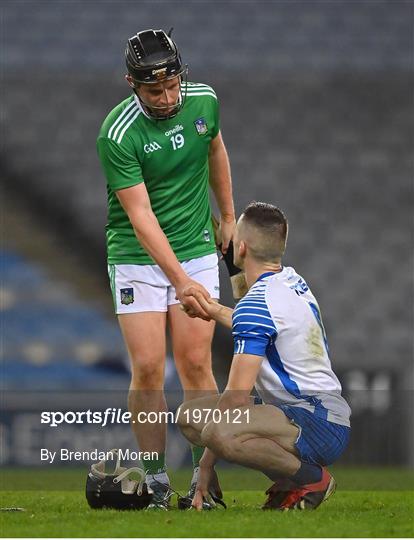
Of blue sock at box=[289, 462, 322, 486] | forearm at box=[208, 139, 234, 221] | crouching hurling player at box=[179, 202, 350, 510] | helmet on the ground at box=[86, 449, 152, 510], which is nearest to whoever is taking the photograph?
crouching hurling player at box=[179, 202, 350, 510]

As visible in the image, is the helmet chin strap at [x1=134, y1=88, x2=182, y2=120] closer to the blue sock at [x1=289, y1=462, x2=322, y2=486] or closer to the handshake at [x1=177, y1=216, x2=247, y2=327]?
the handshake at [x1=177, y1=216, x2=247, y2=327]

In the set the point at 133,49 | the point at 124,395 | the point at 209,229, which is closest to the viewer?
the point at 133,49

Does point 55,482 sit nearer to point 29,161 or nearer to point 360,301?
point 360,301

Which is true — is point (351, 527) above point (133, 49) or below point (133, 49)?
below

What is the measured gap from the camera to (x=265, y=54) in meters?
13.3

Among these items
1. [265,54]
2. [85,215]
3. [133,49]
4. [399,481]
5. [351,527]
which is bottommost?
[399,481]

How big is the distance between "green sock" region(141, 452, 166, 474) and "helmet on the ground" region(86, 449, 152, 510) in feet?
1.10

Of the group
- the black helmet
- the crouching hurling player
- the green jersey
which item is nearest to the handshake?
the crouching hurling player

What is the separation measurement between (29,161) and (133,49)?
8084 millimetres

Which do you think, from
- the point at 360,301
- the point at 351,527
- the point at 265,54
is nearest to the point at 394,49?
the point at 265,54

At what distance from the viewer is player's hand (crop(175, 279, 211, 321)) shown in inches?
194

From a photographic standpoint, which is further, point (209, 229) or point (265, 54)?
point (265, 54)

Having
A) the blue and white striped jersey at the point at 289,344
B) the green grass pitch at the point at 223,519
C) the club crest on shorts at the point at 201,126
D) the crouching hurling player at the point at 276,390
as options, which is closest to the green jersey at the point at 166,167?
the club crest on shorts at the point at 201,126

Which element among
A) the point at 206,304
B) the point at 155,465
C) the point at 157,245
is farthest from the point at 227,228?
the point at 155,465
